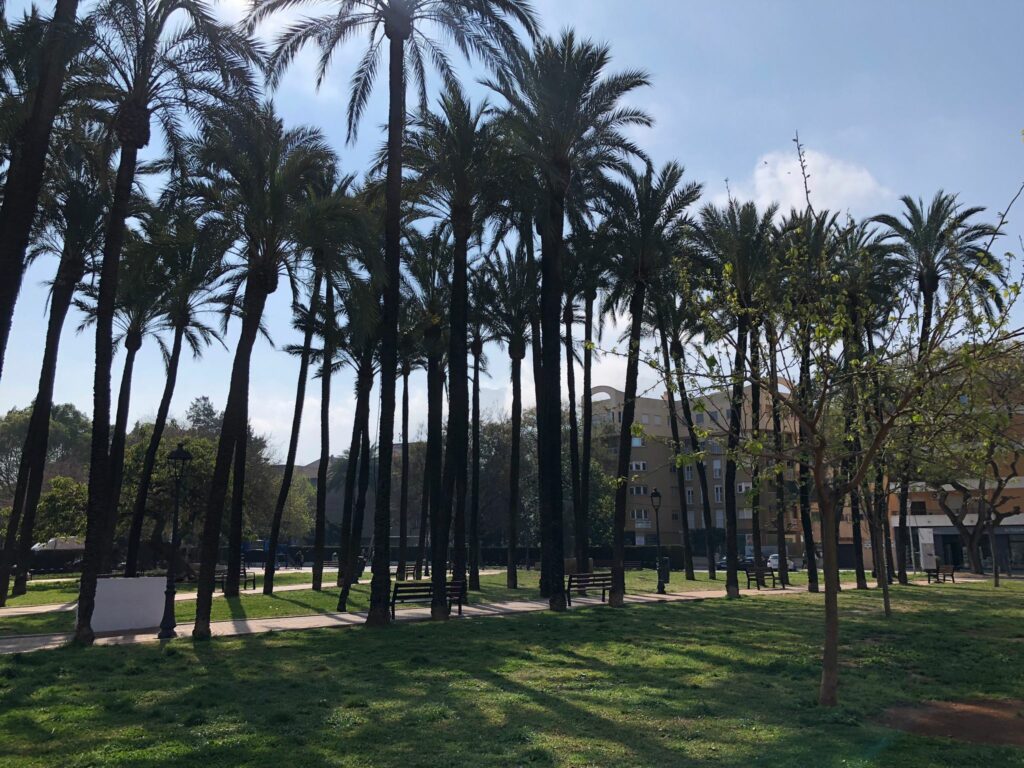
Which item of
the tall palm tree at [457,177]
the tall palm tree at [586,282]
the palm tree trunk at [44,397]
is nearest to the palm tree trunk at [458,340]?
the tall palm tree at [457,177]

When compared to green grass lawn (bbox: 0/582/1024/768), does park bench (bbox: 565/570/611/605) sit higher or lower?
higher

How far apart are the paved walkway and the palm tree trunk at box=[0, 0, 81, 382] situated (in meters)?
5.90

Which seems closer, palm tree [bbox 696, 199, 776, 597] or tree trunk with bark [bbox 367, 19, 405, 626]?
tree trunk with bark [bbox 367, 19, 405, 626]

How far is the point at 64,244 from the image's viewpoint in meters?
24.8

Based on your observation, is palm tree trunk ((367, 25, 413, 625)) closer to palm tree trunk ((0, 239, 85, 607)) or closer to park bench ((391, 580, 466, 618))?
park bench ((391, 580, 466, 618))

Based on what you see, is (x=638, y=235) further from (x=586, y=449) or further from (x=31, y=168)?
(x=31, y=168)

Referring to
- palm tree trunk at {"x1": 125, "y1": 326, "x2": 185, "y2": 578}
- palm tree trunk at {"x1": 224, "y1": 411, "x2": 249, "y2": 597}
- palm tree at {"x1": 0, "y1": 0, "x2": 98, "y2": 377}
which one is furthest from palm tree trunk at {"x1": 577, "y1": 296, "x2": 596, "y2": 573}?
palm tree at {"x1": 0, "y1": 0, "x2": 98, "y2": 377}

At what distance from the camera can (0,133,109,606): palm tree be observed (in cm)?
2159

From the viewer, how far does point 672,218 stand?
2666 cm

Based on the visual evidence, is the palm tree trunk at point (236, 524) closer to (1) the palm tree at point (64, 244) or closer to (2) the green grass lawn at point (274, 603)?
(2) the green grass lawn at point (274, 603)

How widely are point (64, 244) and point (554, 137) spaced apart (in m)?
15.2

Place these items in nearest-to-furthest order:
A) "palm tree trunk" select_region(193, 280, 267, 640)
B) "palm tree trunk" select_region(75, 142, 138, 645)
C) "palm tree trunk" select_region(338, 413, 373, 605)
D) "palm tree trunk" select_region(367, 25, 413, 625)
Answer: "palm tree trunk" select_region(75, 142, 138, 645), "palm tree trunk" select_region(193, 280, 267, 640), "palm tree trunk" select_region(367, 25, 413, 625), "palm tree trunk" select_region(338, 413, 373, 605)

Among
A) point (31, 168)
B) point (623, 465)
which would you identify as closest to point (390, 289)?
point (31, 168)

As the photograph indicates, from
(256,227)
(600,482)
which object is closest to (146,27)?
(256,227)
